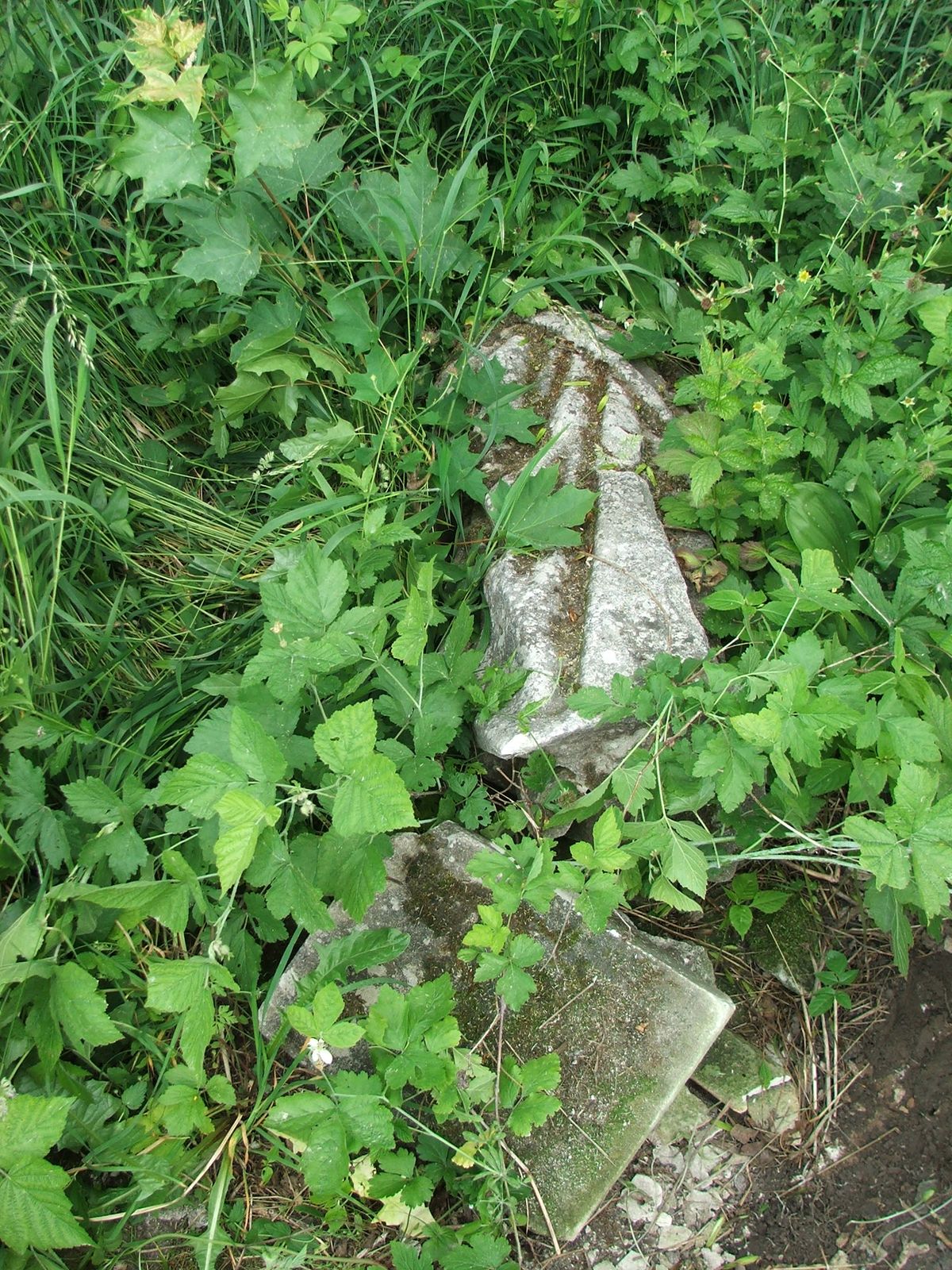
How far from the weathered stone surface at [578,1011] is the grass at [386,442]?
141mm

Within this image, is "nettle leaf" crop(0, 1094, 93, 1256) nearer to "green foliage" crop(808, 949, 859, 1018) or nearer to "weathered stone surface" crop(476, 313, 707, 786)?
"weathered stone surface" crop(476, 313, 707, 786)

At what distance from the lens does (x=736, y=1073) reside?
1987 millimetres

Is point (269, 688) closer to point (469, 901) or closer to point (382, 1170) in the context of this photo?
point (469, 901)

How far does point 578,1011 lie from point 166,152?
2126mm

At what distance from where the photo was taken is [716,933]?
6.98 ft

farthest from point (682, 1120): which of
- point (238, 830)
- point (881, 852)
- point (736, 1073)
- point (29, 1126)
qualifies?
point (29, 1126)

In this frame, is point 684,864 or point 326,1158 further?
point 684,864

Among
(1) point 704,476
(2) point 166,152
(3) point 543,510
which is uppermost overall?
(2) point 166,152

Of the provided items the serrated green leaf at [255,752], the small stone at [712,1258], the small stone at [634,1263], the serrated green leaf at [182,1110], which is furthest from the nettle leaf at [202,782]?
the small stone at [712,1258]

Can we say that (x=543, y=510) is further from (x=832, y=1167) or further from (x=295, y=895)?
(x=832, y=1167)

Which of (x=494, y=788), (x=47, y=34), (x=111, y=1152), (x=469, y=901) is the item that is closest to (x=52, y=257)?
(x=47, y=34)

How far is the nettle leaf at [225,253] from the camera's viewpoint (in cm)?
228

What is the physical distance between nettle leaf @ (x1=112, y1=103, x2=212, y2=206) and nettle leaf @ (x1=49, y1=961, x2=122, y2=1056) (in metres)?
1.71

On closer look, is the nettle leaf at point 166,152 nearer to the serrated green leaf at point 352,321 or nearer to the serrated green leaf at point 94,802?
the serrated green leaf at point 352,321
